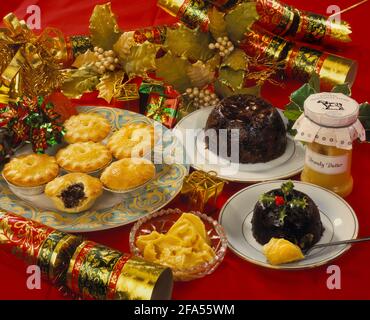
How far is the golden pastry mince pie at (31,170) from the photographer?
1.26 meters

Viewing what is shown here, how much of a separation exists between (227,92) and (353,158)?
355 millimetres

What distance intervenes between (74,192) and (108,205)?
0.26ft

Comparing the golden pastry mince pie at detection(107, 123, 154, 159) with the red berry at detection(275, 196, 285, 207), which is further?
the golden pastry mince pie at detection(107, 123, 154, 159)

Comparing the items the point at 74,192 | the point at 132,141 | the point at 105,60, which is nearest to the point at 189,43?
the point at 105,60

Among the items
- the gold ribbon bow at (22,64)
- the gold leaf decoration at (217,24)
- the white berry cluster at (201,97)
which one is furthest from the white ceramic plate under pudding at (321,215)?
the gold ribbon bow at (22,64)

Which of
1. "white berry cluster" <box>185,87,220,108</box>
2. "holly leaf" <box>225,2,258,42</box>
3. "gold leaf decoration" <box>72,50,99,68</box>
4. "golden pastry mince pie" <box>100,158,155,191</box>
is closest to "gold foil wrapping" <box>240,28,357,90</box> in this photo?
"holly leaf" <box>225,2,258,42</box>

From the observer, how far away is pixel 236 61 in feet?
4.93

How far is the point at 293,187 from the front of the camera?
120 cm

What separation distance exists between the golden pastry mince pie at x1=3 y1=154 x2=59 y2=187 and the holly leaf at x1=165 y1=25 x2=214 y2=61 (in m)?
0.43

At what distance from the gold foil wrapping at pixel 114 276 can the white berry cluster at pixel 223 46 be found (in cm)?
68

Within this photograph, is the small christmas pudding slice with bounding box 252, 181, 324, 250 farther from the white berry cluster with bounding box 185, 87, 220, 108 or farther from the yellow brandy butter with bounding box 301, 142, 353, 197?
the white berry cluster with bounding box 185, 87, 220, 108

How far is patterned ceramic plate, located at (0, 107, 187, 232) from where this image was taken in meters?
1.18

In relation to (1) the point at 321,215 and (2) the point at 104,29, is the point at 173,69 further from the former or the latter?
(1) the point at 321,215

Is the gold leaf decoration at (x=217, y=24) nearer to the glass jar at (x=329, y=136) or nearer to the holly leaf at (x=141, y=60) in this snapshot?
the holly leaf at (x=141, y=60)
